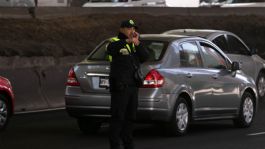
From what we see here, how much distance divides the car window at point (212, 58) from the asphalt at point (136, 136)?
44.8 inches

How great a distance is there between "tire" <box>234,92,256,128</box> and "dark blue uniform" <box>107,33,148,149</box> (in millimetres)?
4319

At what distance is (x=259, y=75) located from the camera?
65.2 feet

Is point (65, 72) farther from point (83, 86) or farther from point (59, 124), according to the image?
point (83, 86)

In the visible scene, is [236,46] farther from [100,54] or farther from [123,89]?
[123,89]

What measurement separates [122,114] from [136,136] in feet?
10.3

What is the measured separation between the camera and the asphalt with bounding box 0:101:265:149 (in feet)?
38.4

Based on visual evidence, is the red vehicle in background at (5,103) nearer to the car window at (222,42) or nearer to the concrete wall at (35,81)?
the concrete wall at (35,81)

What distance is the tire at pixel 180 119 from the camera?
40.8 ft

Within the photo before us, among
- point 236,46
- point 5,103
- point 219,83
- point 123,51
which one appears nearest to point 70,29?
point 236,46

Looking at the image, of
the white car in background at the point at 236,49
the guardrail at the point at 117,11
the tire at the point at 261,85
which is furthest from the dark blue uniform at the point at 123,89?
the guardrail at the point at 117,11

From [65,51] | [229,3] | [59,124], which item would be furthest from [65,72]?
[229,3]

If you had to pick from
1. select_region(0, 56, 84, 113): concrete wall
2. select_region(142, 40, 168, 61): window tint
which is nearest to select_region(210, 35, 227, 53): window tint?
select_region(0, 56, 84, 113): concrete wall

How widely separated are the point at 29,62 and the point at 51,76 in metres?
0.85

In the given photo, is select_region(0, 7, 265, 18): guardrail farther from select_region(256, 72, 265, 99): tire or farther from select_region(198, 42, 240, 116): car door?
select_region(198, 42, 240, 116): car door
